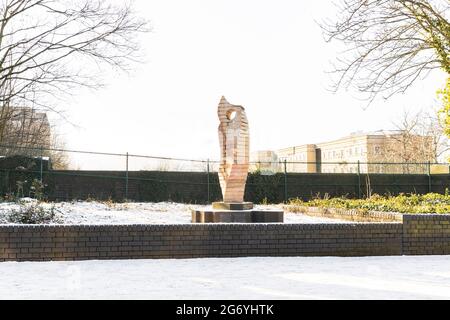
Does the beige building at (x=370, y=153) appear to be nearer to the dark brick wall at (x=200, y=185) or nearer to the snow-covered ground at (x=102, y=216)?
the dark brick wall at (x=200, y=185)

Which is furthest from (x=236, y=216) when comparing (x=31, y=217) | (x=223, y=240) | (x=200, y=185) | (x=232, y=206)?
(x=200, y=185)

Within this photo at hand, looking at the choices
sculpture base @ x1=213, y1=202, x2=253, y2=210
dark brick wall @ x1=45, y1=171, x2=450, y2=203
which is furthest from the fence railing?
sculpture base @ x1=213, y1=202, x2=253, y2=210

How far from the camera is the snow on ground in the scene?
5.78 meters

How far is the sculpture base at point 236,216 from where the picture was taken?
1141cm

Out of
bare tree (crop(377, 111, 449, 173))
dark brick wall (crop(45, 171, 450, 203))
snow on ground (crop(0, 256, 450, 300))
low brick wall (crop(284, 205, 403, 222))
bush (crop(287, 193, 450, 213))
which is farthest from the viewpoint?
bare tree (crop(377, 111, 449, 173))

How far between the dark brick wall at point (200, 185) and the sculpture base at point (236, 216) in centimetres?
938

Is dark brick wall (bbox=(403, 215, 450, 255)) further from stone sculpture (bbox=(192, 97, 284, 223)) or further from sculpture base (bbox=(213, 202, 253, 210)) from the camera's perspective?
sculpture base (bbox=(213, 202, 253, 210))

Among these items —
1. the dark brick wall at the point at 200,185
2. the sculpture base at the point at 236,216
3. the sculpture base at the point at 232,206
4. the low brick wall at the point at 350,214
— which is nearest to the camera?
the sculpture base at the point at 236,216

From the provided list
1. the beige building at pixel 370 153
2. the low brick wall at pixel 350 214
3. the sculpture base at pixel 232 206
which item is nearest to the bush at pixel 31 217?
the sculpture base at pixel 232 206

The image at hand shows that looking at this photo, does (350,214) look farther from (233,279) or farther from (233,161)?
(233,279)

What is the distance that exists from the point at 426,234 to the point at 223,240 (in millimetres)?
4210

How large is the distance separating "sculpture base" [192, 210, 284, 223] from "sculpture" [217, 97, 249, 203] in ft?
2.18

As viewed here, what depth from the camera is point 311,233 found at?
358 inches
